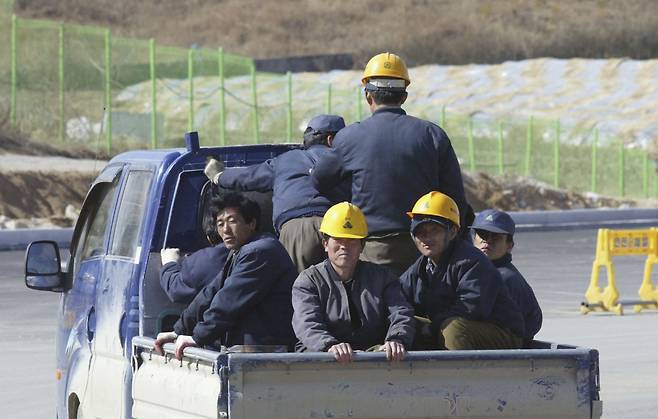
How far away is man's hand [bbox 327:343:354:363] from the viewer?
6023mm

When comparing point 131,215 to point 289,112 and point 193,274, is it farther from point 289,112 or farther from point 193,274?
point 289,112

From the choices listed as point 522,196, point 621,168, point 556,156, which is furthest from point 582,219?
point 621,168

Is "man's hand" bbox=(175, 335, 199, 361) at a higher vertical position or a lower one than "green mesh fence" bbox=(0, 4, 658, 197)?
lower

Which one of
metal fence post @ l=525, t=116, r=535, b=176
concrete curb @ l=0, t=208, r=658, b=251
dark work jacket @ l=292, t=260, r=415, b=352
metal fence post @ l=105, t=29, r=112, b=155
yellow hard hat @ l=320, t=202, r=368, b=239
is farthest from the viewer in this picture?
metal fence post @ l=525, t=116, r=535, b=176

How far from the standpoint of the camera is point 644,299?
65.9 feet

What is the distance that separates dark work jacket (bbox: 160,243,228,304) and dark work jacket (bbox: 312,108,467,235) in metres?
0.84

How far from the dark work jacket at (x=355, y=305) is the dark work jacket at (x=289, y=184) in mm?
1345

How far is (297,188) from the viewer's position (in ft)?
27.1

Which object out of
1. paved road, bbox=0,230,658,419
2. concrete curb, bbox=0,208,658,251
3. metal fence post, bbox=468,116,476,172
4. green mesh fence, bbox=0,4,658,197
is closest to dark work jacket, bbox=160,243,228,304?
paved road, bbox=0,230,658,419

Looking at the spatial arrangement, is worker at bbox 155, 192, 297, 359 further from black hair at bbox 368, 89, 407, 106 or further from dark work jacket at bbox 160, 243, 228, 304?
black hair at bbox 368, 89, 407, 106

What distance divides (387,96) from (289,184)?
0.77 m

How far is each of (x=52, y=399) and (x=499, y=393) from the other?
6946mm

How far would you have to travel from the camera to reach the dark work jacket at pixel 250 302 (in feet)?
22.9

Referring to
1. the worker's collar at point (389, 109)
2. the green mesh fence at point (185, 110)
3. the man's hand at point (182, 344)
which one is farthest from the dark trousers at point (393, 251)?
the green mesh fence at point (185, 110)
